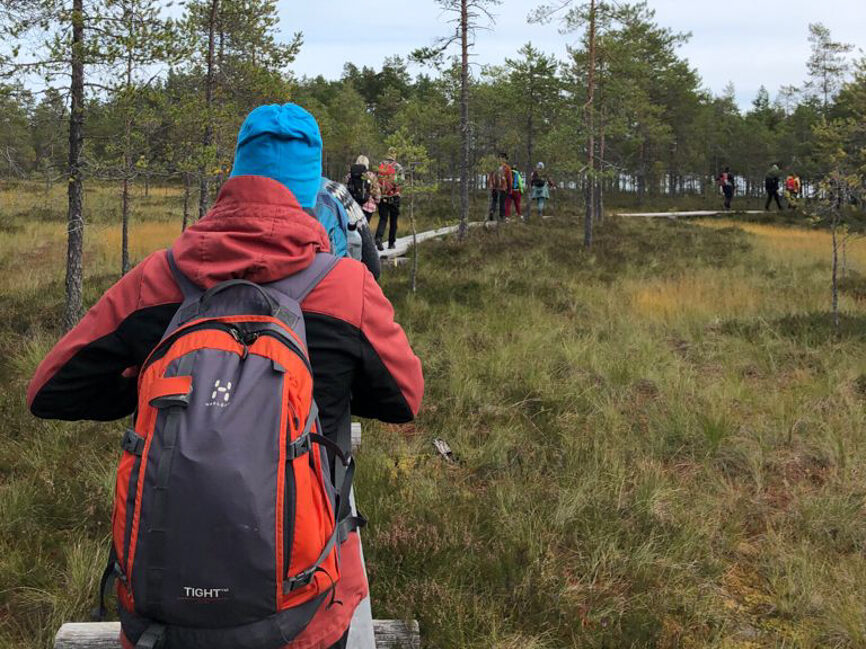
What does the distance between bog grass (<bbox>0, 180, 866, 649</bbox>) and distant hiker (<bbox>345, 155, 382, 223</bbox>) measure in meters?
2.33

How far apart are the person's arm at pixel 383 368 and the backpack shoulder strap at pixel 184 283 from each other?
375 millimetres

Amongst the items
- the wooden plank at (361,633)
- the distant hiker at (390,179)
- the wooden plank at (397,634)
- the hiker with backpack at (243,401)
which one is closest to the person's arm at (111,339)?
the hiker with backpack at (243,401)

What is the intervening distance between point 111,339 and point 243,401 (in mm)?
474

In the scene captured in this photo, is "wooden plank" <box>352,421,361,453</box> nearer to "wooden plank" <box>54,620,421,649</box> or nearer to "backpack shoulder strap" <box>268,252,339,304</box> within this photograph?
"wooden plank" <box>54,620,421,649</box>

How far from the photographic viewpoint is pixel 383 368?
4.91ft

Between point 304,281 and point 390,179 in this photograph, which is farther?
point 390,179

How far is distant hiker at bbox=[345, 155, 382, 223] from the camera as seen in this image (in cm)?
973

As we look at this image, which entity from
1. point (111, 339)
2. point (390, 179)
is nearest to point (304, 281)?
point (111, 339)

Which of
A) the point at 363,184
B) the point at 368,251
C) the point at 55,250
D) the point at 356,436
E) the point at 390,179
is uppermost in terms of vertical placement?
the point at 390,179

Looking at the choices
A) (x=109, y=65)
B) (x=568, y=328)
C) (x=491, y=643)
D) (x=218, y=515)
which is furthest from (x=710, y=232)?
(x=218, y=515)

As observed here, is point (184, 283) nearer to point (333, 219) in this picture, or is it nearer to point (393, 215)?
point (333, 219)

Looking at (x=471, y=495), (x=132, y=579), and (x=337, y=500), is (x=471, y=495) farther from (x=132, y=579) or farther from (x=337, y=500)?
(x=132, y=579)

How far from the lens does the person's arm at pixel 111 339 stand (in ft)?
4.75

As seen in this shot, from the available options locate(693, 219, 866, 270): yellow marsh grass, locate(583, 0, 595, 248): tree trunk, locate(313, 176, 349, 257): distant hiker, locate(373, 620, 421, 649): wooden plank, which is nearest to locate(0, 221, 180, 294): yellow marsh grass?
locate(313, 176, 349, 257): distant hiker
